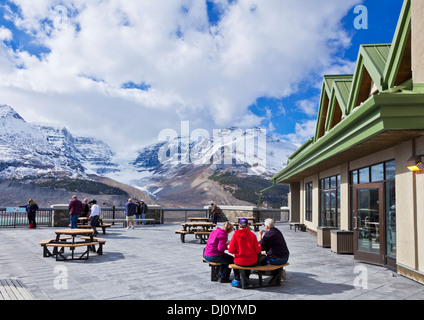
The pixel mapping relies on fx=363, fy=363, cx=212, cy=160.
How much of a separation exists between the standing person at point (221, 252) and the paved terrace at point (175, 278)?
0.29m

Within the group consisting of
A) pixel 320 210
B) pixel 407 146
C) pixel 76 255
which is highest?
pixel 407 146

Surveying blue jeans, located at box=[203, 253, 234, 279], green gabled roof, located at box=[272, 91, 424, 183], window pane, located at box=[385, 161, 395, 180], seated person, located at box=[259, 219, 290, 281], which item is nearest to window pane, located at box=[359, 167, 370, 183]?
green gabled roof, located at box=[272, 91, 424, 183]

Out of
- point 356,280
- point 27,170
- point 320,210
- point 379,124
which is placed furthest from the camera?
point 27,170

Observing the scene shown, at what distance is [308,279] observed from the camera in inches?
303

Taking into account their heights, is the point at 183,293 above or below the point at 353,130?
below

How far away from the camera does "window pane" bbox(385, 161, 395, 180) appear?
9133 millimetres

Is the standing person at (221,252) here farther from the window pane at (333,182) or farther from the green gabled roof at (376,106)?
the window pane at (333,182)

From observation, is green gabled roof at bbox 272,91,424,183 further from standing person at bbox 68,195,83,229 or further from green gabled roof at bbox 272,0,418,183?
standing person at bbox 68,195,83,229

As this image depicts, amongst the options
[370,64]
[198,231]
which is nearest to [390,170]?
[370,64]

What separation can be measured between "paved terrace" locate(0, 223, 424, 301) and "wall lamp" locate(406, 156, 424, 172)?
234cm

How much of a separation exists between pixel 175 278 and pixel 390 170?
19.8 ft
